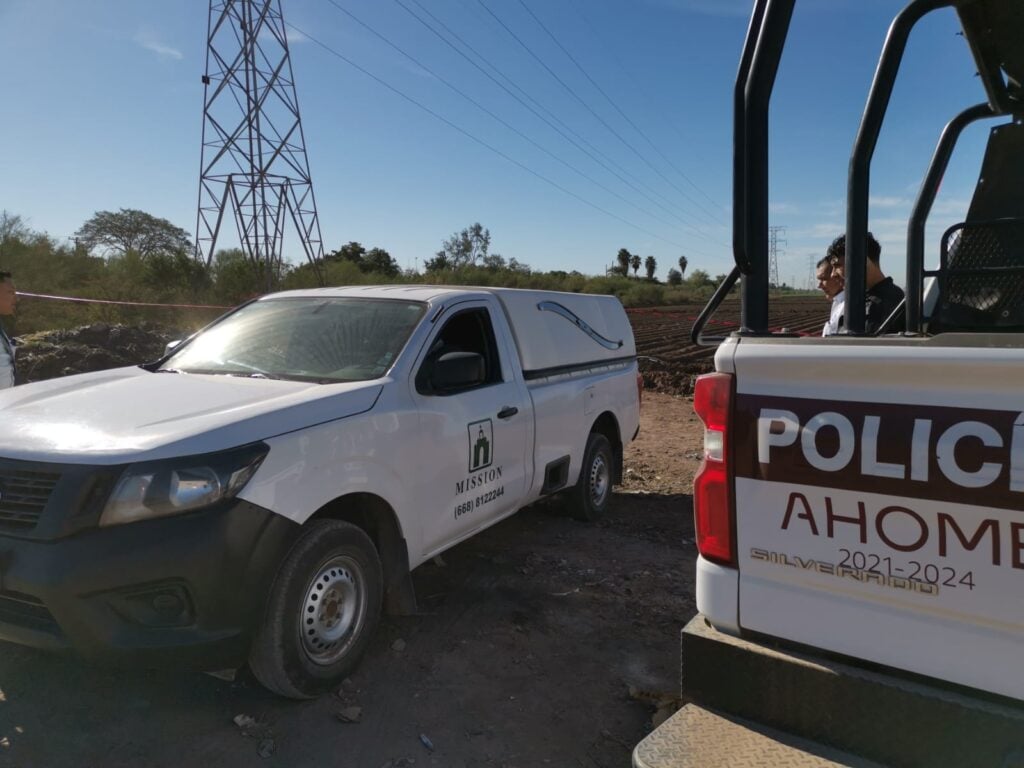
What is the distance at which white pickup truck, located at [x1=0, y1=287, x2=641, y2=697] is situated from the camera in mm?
2588

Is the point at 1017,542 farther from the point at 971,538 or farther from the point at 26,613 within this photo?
the point at 26,613

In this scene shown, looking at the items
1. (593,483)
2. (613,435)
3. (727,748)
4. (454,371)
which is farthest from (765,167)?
(613,435)

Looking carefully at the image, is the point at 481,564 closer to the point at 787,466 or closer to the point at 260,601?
the point at 260,601

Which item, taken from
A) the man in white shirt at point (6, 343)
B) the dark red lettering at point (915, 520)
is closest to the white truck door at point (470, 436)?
the dark red lettering at point (915, 520)

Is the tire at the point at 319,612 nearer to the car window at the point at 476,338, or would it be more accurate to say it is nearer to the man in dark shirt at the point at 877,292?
the car window at the point at 476,338

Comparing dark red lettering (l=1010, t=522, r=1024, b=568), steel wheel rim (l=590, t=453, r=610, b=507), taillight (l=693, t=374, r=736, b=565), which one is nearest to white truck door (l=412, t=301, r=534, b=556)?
steel wheel rim (l=590, t=453, r=610, b=507)

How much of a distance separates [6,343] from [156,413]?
10.3 feet

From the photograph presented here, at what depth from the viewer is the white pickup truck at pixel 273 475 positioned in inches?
102

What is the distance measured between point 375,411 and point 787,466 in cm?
205

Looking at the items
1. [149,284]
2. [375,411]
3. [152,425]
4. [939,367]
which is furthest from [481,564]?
[149,284]

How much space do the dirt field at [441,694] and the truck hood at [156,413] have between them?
90 cm

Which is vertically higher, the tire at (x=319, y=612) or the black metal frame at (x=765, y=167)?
the black metal frame at (x=765, y=167)

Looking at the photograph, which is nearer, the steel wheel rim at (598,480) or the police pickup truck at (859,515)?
the police pickup truck at (859,515)

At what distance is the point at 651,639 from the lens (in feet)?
12.8
